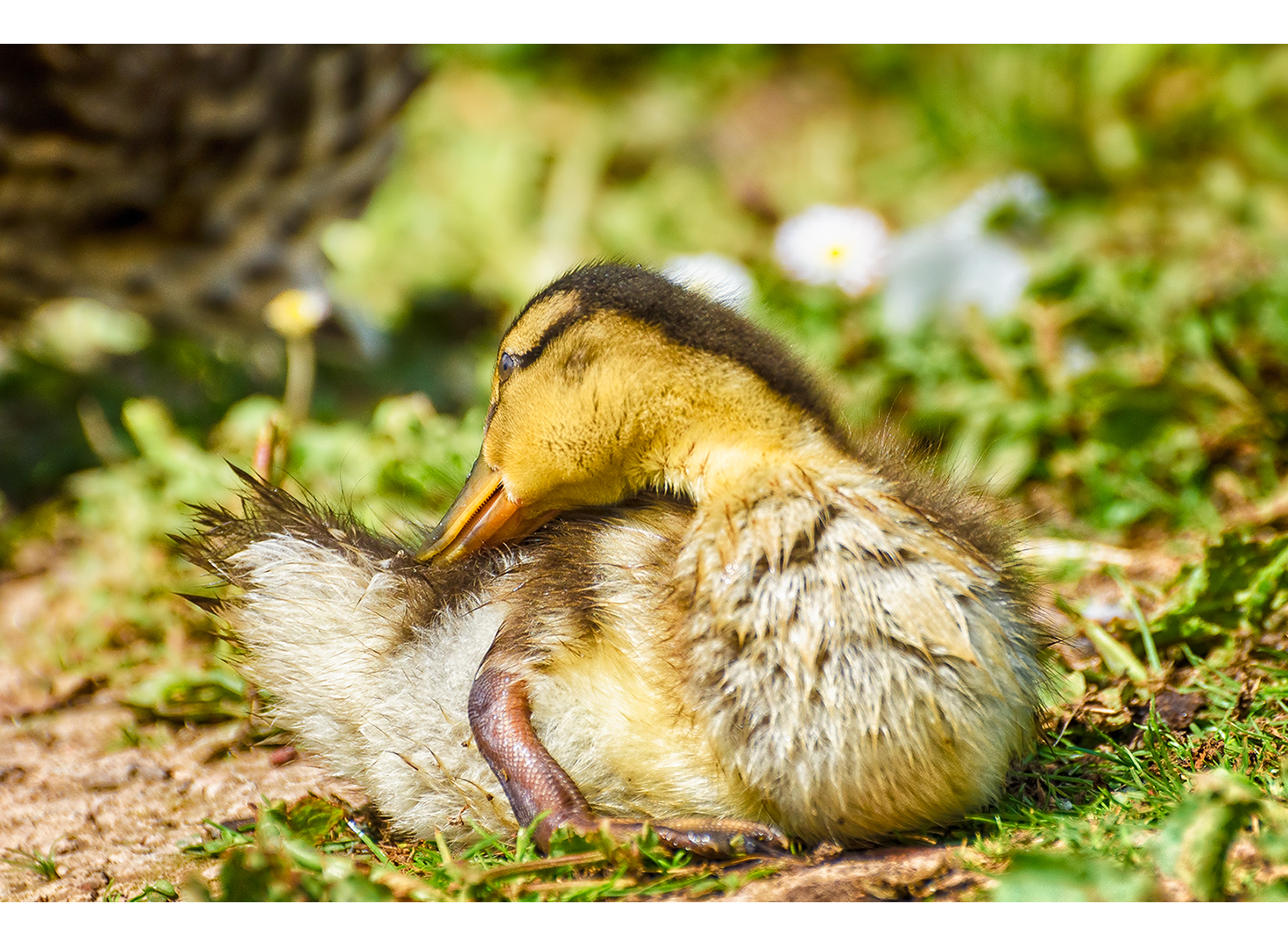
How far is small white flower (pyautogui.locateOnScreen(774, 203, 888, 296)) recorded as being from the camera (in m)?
5.30

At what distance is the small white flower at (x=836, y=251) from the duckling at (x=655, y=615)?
2947mm

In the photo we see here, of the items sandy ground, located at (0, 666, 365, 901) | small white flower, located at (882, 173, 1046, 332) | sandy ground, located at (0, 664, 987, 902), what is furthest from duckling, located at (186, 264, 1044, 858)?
small white flower, located at (882, 173, 1046, 332)

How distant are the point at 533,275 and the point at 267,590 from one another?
3.96 meters

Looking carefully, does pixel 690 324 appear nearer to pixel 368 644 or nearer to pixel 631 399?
pixel 631 399

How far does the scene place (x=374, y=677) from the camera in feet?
7.59

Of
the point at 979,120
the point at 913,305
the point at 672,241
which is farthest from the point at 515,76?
the point at 913,305

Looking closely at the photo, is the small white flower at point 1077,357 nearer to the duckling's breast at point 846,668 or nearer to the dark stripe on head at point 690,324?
the dark stripe on head at point 690,324

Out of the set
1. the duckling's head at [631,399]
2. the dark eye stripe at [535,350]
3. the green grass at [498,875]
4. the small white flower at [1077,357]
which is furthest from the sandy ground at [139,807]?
the small white flower at [1077,357]

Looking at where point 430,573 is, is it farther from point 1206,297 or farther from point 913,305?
point 1206,297

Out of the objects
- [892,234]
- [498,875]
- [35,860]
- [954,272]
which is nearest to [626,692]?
[498,875]

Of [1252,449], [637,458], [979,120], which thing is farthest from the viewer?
[979,120]

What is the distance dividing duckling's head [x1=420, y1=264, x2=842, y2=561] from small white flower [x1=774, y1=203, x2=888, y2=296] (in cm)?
297

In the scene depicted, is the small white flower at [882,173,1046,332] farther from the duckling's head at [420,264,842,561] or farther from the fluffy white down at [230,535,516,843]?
the fluffy white down at [230,535,516,843]

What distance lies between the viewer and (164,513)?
13.4ft
